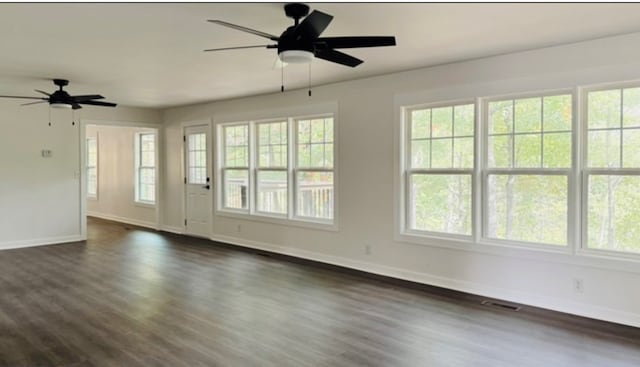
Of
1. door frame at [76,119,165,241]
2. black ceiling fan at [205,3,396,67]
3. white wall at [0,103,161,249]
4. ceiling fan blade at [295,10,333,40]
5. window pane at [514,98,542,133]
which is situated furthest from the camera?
door frame at [76,119,165,241]

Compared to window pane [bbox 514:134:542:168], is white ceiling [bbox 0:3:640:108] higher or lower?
higher

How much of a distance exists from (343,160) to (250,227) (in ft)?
7.46

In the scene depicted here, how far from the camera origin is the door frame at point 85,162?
7741 mm

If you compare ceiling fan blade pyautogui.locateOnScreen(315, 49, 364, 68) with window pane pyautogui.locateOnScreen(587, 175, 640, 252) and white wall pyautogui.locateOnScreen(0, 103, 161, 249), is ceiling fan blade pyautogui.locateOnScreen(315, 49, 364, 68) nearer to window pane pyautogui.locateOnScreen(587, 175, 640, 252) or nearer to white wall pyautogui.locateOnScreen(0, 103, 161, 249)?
window pane pyautogui.locateOnScreen(587, 175, 640, 252)

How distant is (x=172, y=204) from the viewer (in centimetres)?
877

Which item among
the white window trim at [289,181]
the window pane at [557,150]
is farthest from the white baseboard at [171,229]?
the window pane at [557,150]

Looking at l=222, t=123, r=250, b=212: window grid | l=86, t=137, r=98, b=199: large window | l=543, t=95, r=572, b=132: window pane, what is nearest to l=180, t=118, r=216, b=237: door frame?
l=222, t=123, r=250, b=212: window grid

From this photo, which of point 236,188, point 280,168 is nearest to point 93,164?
point 236,188

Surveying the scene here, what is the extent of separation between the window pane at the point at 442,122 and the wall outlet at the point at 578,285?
75.6 inches

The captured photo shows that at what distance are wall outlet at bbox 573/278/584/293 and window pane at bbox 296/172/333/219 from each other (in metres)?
3.06

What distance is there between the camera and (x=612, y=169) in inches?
149

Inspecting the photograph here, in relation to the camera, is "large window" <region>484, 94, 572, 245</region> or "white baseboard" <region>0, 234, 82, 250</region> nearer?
"large window" <region>484, 94, 572, 245</region>

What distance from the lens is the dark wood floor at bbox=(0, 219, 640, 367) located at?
9.99ft

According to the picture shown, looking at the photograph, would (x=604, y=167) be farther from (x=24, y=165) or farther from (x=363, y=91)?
(x=24, y=165)
